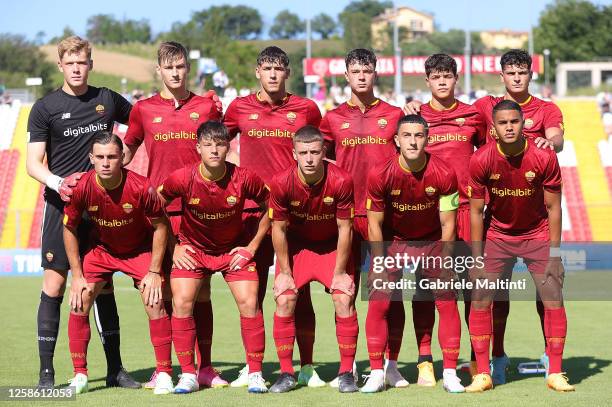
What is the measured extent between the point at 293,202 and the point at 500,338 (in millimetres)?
2029

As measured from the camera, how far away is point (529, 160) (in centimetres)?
770

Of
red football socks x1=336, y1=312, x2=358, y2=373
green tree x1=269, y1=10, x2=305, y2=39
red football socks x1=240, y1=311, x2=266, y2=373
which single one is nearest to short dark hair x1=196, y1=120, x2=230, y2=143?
red football socks x1=240, y1=311, x2=266, y2=373

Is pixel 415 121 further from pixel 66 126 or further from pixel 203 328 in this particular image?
pixel 66 126

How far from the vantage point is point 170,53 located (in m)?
7.96

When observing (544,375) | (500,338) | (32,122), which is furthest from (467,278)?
(32,122)

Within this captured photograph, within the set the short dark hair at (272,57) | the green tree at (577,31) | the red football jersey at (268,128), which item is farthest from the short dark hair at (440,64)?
the green tree at (577,31)

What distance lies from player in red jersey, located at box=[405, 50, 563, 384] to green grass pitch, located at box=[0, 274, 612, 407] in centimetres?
24

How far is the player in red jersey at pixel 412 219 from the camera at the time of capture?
7668 mm

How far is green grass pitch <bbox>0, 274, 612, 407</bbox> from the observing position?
7.37 meters

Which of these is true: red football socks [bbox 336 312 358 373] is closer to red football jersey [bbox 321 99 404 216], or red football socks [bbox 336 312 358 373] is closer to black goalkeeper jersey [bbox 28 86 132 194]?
red football jersey [bbox 321 99 404 216]

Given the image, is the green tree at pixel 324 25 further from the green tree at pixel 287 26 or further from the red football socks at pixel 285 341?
the red football socks at pixel 285 341

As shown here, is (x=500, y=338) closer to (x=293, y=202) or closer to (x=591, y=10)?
(x=293, y=202)

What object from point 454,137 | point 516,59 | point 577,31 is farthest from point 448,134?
point 577,31

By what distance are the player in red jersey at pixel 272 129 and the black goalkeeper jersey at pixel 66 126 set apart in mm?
1035
